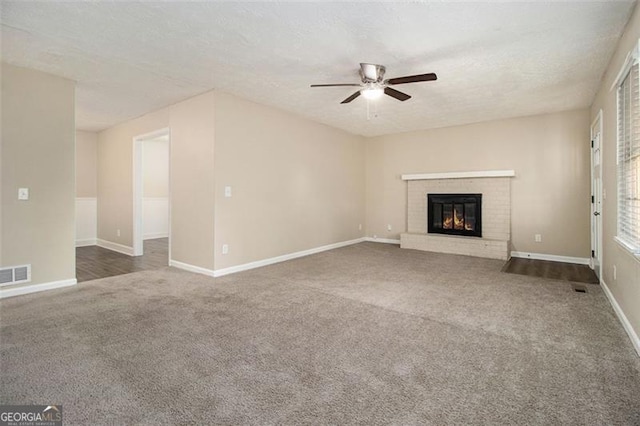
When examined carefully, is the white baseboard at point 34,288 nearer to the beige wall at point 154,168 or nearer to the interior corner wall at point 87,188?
the interior corner wall at point 87,188

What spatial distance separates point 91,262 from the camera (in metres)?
5.25

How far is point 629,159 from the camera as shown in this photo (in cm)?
267

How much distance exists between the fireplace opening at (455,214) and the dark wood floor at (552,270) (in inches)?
40.0

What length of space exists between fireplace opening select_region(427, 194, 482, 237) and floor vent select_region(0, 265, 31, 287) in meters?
6.43

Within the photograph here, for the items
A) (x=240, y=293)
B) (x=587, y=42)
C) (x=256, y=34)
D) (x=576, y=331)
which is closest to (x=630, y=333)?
(x=576, y=331)

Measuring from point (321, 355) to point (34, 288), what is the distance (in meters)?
3.56

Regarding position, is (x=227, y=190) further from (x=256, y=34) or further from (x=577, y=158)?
(x=577, y=158)

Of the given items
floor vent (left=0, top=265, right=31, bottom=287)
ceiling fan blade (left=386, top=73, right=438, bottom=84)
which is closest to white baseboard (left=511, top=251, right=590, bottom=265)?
ceiling fan blade (left=386, top=73, right=438, bottom=84)

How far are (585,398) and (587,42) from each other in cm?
307

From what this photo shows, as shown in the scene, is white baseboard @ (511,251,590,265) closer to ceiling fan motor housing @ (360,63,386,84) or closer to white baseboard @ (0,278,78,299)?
ceiling fan motor housing @ (360,63,386,84)

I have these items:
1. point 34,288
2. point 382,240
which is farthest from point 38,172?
point 382,240

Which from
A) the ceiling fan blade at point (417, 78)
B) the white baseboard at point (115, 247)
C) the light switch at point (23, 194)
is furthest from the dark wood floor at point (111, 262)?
the ceiling fan blade at point (417, 78)

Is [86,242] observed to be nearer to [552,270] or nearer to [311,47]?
[311,47]

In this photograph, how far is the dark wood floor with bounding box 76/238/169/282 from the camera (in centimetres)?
455
